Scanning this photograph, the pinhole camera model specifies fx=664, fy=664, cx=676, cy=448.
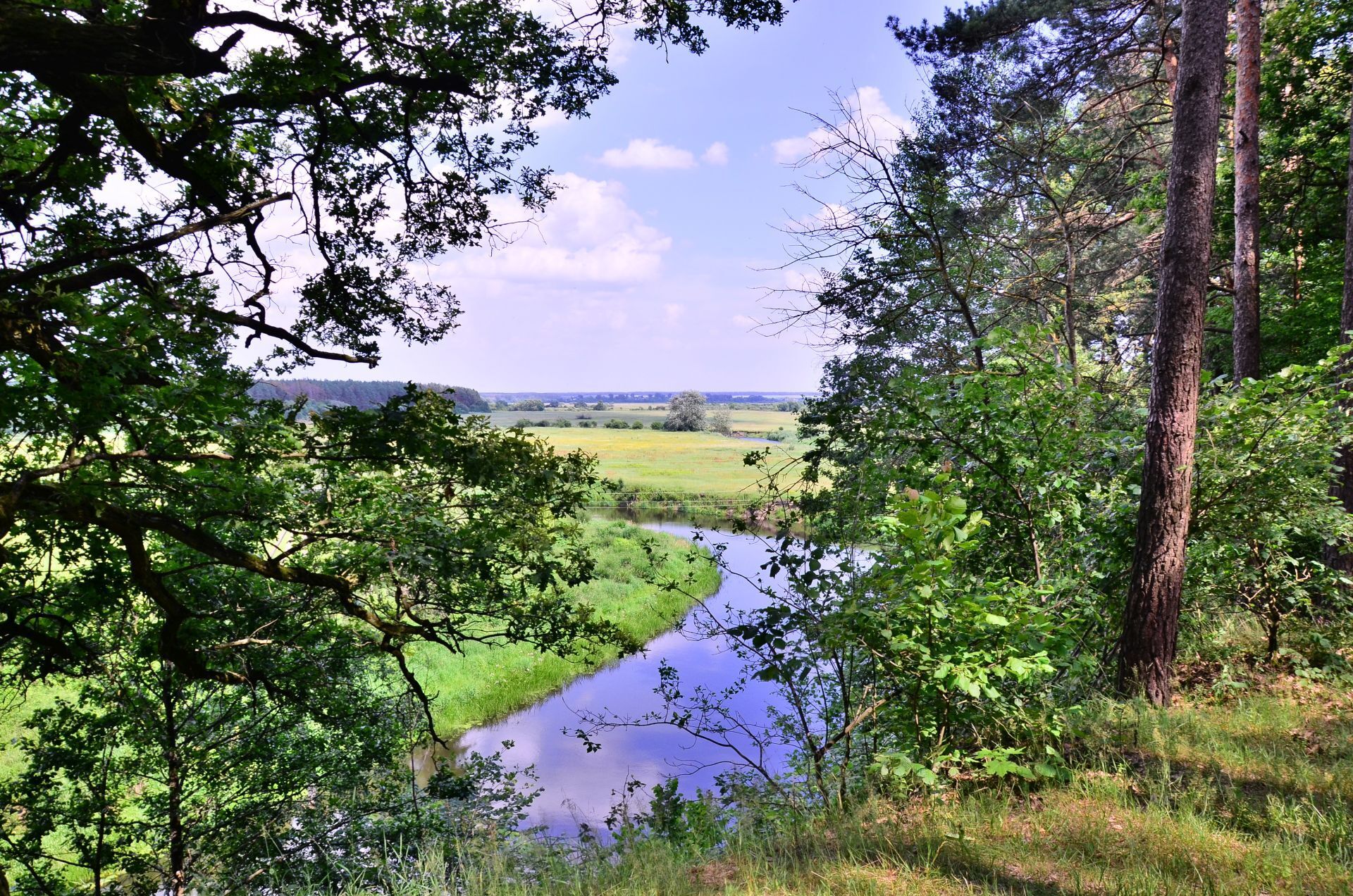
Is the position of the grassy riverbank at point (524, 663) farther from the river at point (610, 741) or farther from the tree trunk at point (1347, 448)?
the tree trunk at point (1347, 448)

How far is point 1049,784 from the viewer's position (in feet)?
12.0

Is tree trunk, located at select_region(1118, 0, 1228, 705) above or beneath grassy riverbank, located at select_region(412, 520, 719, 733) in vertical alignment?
above

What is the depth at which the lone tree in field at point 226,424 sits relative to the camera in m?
3.82

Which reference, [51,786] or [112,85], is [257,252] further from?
[51,786]

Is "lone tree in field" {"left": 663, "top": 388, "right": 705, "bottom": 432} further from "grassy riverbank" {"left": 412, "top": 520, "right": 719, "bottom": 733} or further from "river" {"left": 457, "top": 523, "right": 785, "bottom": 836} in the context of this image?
"river" {"left": 457, "top": 523, "right": 785, "bottom": 836}

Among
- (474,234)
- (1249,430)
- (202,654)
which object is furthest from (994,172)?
(202,654)

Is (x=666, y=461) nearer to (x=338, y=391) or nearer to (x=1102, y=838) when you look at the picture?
(x=338, y=391)

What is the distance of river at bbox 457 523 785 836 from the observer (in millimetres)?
11000

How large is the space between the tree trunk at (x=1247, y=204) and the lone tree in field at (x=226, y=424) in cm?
671

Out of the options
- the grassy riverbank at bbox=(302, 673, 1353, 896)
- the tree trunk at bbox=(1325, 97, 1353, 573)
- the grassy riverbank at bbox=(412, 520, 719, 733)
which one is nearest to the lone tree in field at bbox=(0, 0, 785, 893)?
the grassy riverbank at bbox=(302, 673, 1353, 896)

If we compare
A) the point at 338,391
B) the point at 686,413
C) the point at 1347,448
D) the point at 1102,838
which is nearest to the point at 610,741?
the point at 338,391

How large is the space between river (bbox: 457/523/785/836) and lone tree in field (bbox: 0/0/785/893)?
444cm

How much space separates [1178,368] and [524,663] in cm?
1446

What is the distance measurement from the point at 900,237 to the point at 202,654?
749 cm
